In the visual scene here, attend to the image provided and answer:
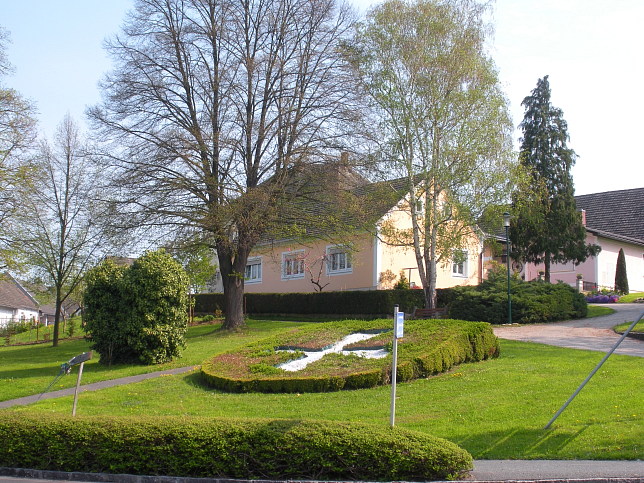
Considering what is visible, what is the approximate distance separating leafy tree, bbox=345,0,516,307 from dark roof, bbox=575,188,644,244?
19630 millimetres

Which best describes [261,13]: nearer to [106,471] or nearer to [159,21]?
[159,21]

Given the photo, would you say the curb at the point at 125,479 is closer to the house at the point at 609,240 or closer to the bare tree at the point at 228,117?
the bare tree at the point at 228,117

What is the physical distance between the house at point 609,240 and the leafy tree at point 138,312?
28.1 metres

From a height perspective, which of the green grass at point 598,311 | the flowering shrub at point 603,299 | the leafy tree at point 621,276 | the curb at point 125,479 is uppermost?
the leafy tree at point 621,276

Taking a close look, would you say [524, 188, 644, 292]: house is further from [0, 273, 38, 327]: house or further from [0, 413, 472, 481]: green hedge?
[0, 273, 38, 327]: house

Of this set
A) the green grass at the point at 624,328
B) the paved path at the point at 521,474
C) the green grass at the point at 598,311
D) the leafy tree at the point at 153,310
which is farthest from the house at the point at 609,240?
the paved path at the point at 521,474

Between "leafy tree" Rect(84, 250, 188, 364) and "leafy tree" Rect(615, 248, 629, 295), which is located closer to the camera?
"leafy tree" Rect(84, 250, 188, 364)

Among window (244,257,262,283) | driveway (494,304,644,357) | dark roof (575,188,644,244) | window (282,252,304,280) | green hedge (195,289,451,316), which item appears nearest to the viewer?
driveway (494,304,644,357)

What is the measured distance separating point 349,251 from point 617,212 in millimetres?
26956

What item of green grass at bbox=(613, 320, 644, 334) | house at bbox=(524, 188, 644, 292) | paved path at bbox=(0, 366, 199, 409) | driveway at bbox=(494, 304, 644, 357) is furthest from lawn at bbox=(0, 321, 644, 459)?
house at bbox=(524, 188, 644, 292)

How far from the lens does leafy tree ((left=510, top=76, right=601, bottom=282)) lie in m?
34.2

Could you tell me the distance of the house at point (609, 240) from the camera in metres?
39.6

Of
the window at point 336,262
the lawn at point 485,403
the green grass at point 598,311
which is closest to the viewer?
the lawn at point 485,403

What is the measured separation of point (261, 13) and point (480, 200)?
11809 millimetres
